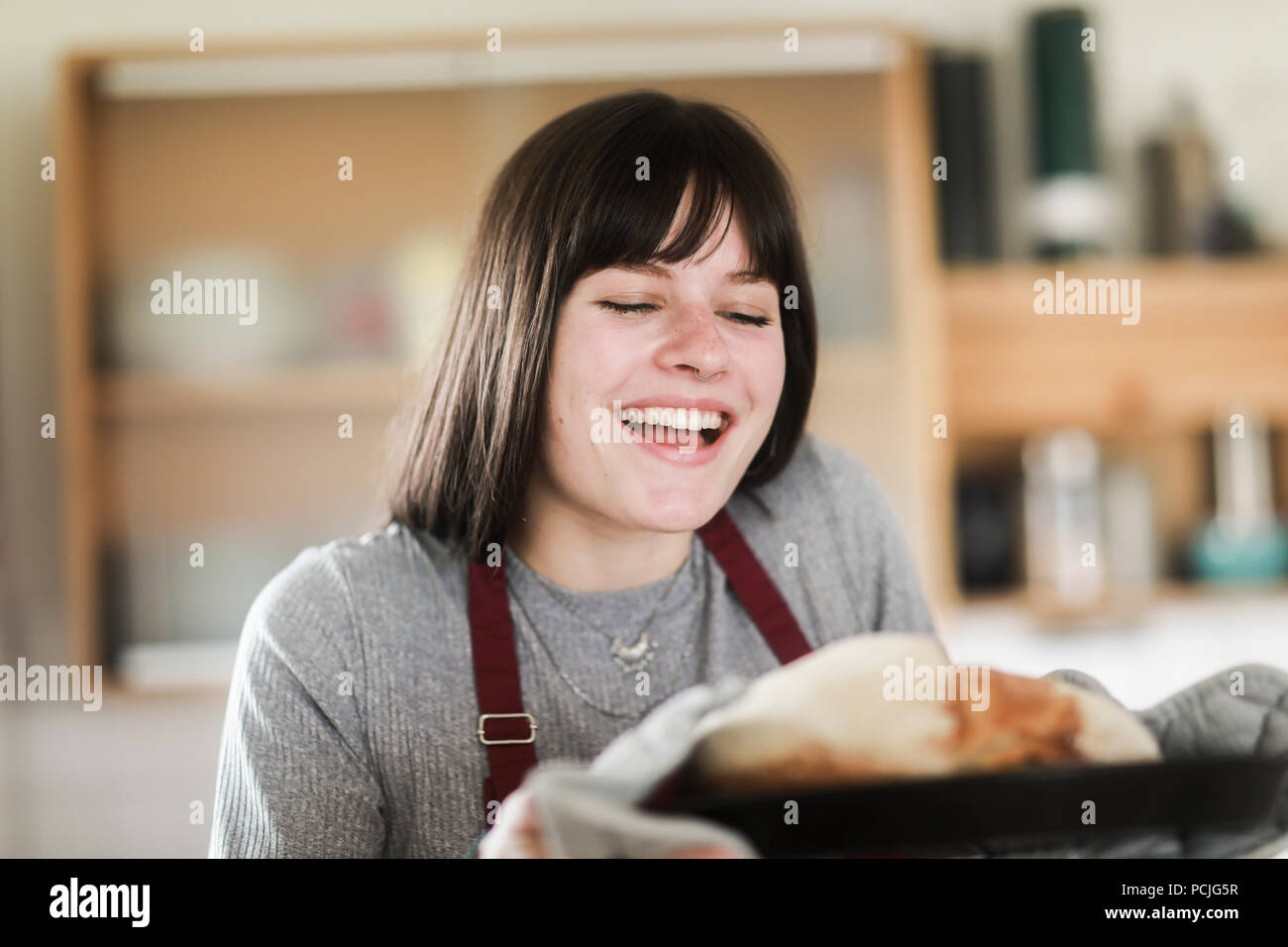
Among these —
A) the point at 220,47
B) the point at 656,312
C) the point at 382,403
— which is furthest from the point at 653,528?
the point at 220,47

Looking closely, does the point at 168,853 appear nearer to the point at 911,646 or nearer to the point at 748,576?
the point at 748,576

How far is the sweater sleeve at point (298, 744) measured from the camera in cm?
67

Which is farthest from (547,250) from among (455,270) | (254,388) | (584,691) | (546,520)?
(254,388)

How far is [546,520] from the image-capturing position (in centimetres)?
Answer: 80

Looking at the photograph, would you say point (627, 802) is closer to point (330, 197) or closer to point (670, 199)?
point (670, 199)

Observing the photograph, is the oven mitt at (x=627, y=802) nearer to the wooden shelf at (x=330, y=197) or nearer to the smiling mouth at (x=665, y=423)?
the smiling mouth at (x=665, y=423)

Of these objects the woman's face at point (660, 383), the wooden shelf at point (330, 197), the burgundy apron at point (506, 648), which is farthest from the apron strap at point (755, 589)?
the wooden shelf at point (330, 197)

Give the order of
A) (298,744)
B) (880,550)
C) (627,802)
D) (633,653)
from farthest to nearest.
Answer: (880,550) < (633,653) < (298,744) < (627,802)

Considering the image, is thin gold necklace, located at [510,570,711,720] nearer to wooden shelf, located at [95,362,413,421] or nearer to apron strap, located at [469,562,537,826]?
apron strap, located at [469,562,537,826]

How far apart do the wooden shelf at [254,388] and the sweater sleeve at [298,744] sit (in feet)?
3.05

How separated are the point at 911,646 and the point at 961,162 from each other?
126 centimetres

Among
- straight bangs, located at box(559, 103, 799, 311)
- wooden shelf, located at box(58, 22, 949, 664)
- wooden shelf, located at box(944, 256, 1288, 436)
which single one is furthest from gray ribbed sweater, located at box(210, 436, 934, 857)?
wooden shelf, located at box(944, 256, 1288, 436)

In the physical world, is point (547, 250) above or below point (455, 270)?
below

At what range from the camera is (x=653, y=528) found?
2.36ft
